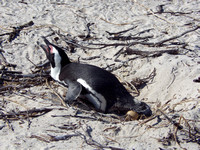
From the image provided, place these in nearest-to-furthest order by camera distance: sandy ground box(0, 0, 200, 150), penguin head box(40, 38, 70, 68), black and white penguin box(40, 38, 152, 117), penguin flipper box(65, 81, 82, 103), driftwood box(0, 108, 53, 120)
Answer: sandy ground box(0, 0, 200, 150), driftwood box(0, 108, 53, 120), penguin flipper box(65, 81, 82, 103), black and white penguin box(40, 38, 152, 117), penguin head box(40, 38, 70, 68)

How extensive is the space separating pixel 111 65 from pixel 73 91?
919 millimetres

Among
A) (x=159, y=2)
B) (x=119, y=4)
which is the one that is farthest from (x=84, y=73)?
(x=159, y=2)

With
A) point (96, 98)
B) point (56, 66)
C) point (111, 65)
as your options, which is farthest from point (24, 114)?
point (111, 65)

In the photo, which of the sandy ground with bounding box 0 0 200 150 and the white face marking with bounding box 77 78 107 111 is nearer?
the sandy ground with bounding box 0 0 200 150

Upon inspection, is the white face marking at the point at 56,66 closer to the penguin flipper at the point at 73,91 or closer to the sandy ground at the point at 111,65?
the sandy ground at the point at 111,65

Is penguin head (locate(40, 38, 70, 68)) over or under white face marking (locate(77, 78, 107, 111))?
over

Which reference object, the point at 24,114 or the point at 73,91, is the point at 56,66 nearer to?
the point at 73,91

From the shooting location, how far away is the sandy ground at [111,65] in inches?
93.4

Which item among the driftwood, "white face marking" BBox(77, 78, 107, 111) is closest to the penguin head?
"white face marking" BBox(77, 78, 107, 111)

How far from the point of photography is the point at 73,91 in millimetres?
2990

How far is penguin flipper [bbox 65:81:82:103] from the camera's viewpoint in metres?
2.94

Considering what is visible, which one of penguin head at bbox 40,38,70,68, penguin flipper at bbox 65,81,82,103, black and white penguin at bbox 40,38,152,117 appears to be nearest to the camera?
penguin flipper at bbox 65,81,82,103

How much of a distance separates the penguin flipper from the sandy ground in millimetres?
104

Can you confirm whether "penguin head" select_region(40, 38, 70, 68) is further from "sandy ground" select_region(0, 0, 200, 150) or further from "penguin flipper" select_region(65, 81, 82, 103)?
"penguin flipper" select_region(65, 81, 82, 103)
